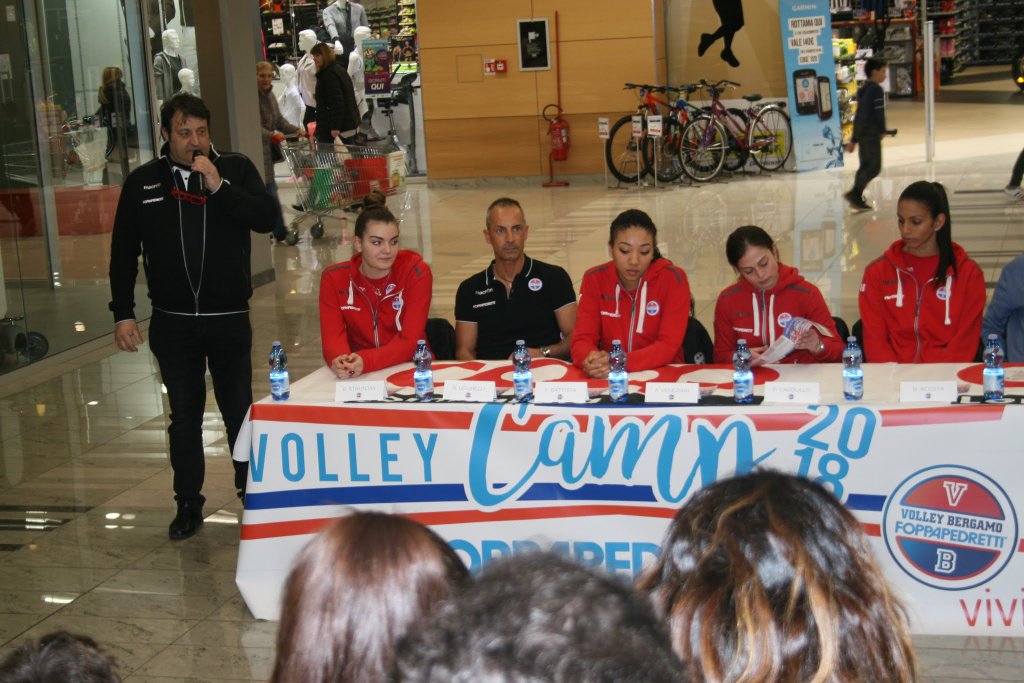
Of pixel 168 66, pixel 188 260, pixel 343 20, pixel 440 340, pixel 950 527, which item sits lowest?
pixel 950 527

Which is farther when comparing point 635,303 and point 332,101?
point 332,101

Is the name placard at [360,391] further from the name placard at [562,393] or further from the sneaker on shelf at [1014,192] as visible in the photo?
the sneaker on shelf at [1014,192]

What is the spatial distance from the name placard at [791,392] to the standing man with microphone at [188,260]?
6.81 ft

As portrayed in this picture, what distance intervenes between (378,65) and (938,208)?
45.3 feet

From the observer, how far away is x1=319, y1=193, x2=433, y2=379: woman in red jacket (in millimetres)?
4766

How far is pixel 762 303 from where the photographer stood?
4.68m

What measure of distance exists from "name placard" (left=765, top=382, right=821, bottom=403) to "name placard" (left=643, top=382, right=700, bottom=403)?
0.23 m

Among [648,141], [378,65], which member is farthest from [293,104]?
[648,141]

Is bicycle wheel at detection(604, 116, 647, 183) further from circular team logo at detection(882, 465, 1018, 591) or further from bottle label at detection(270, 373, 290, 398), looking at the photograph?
circular team logo at detection(882, 465, 1018, 591)

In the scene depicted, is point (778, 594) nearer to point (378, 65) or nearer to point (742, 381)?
point (742, 381)

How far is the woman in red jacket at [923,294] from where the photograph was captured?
4547mm

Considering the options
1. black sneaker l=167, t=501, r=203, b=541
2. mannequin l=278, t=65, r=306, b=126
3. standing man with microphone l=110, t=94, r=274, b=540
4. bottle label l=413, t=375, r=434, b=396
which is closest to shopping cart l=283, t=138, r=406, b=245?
mannequin l=278, t=65, r=306, b=126

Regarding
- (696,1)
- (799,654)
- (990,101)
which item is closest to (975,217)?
(696,1)

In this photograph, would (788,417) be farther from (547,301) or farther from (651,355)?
(547,301)
